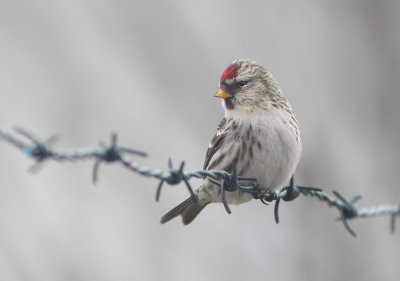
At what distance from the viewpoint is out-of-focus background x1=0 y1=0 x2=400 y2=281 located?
8.01 metres

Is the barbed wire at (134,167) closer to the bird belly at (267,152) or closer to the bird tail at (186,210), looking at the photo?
the bird belly at (267,152)

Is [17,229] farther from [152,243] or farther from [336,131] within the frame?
[336,131]

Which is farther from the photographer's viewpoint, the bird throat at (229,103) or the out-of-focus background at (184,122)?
the out-of-focus background at (184,122)

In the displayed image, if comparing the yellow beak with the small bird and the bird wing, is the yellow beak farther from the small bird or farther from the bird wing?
the bird wing

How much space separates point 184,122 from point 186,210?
187 inches

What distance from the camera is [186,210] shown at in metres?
4.23

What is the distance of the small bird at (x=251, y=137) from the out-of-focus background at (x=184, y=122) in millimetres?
3628

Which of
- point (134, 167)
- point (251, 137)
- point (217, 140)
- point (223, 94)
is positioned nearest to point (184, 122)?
point (223, 94)

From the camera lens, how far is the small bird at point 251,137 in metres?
3.74

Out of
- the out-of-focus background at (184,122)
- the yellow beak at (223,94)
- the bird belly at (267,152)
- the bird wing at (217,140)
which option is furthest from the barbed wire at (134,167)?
the out-of-focus background at (184,122)

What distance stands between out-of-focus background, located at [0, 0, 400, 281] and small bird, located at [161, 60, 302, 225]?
3.63m

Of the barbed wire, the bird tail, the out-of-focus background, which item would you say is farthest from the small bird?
the out-of-focus background

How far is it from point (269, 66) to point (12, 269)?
4.54 meters

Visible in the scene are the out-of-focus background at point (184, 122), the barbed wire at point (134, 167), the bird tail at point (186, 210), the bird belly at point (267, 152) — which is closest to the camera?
the barbed wire at point (134, 167)
